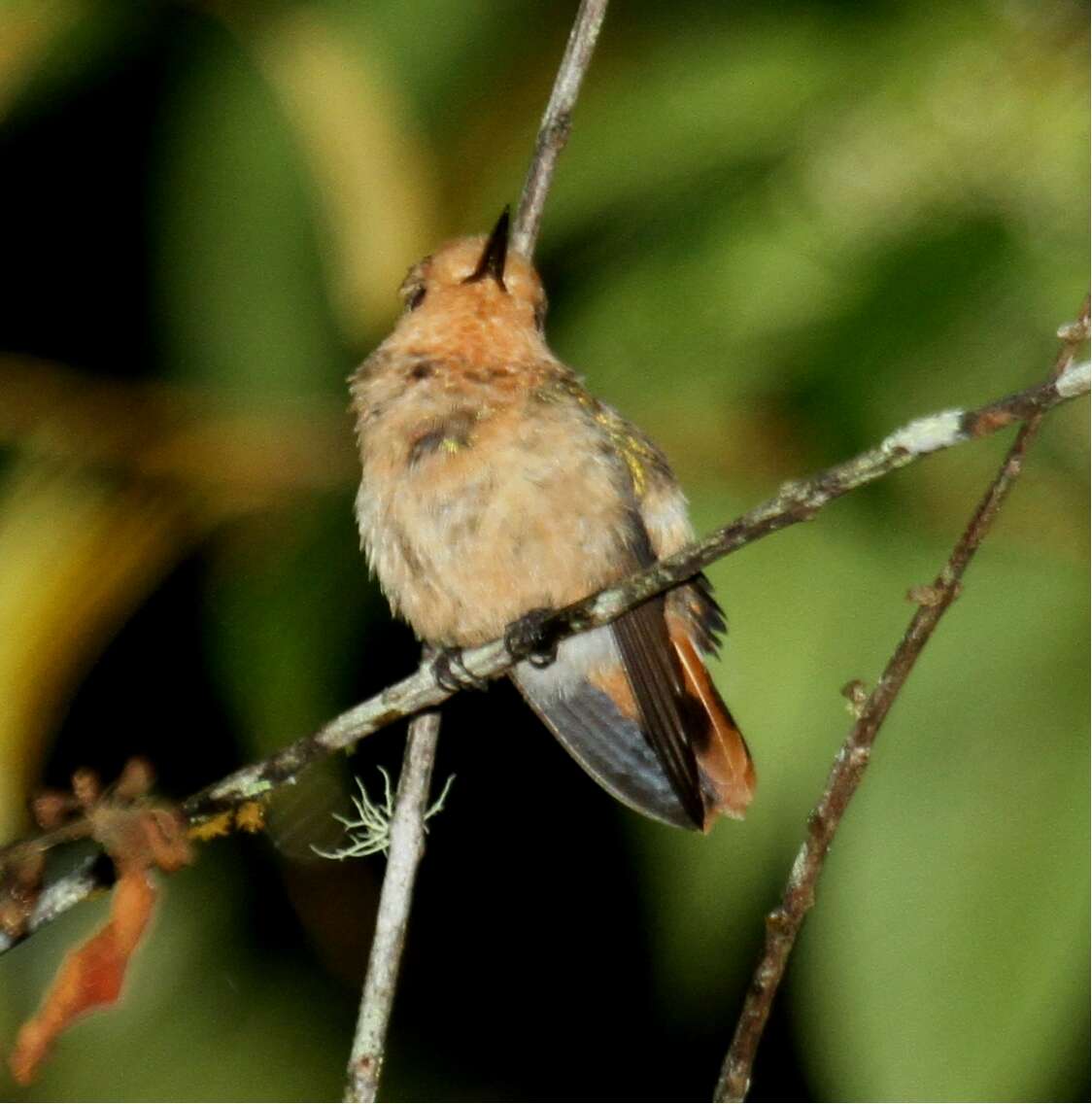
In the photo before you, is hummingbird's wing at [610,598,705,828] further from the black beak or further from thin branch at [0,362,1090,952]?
the black beak

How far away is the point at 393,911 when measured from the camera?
2400 mm

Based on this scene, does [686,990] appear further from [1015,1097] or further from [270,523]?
[270,523]

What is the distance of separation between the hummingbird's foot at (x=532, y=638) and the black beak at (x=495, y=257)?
680mm

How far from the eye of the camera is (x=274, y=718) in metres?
2.59

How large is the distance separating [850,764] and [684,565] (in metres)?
0.31

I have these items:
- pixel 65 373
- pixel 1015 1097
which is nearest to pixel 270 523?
pixel 65 373

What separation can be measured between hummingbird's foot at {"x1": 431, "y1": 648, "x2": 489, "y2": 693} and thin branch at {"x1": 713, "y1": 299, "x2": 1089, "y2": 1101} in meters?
0.85

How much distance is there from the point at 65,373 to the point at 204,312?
0.79ft

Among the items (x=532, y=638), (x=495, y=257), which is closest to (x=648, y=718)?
(x=532, y=638)

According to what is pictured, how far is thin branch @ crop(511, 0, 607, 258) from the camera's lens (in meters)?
2.66

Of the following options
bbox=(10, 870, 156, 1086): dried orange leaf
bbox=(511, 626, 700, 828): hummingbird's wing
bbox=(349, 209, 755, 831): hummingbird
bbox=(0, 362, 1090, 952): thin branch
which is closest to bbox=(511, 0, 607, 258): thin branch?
bbox=(349, 209, 755, 831): hummingbird

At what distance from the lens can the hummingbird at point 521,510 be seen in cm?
329

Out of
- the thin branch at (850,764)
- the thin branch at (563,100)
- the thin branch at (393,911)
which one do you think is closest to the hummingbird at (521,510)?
the thin branch at (563,100)

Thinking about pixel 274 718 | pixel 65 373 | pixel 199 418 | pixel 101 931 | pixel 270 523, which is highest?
pixel 65 373
